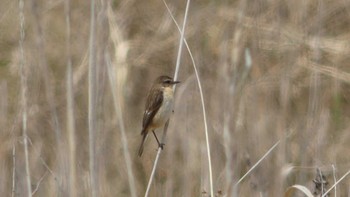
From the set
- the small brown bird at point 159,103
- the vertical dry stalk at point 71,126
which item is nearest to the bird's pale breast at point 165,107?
the small brown bird at point 159,103

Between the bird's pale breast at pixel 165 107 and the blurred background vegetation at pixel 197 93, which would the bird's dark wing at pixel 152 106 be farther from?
the blurred background vegetation at pixel 197 93

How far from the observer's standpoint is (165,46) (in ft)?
21.4

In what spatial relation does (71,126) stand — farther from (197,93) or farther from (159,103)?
(197,93)

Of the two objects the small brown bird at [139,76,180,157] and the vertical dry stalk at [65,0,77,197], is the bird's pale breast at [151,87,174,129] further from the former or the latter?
the vertical dry stalk at [65,0,77,197]

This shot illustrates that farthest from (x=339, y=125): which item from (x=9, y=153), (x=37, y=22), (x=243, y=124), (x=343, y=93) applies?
(x=37, y=22)

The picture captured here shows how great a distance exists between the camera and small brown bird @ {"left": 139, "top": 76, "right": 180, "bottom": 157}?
4.75 m

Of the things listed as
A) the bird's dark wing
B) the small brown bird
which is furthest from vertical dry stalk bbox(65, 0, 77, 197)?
the bird's dark wing

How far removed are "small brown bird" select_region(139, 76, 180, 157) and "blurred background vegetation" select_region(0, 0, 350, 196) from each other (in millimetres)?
186

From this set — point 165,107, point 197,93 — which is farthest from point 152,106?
point 197,93

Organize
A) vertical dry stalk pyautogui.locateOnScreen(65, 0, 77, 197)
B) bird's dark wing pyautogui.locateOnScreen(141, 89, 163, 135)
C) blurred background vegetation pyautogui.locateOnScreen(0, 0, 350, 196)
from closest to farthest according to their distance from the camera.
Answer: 1. vertical dry stalk pyautogui.locateOnScreen(65, 0, 77, 197)
2. blurred background vegetation pyautogui.locateOnScreen(0, 0, 350, 196)
3. bird's dark wing pyautogui.locateOnScreen(141, 89, 163, 135)

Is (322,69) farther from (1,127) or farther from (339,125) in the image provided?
(1,127)

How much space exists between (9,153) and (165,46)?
1.57 meters

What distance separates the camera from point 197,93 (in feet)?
17.7

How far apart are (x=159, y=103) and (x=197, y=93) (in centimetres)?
57
